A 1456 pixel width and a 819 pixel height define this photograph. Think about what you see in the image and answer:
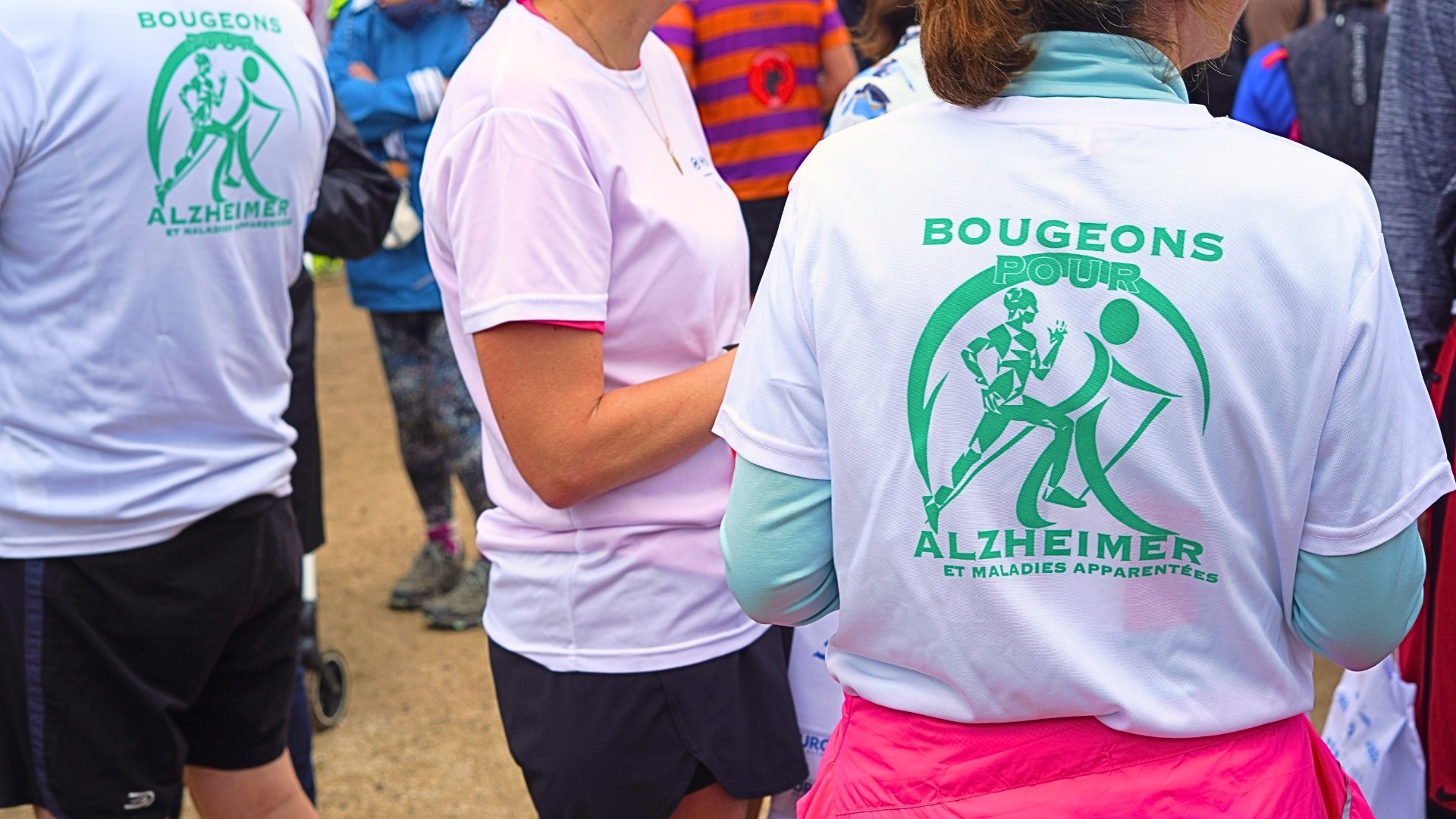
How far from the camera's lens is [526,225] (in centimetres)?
152

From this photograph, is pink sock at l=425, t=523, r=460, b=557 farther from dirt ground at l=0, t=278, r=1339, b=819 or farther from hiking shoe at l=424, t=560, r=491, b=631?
dirt ground at l=0, t=278, r=1339, b=819

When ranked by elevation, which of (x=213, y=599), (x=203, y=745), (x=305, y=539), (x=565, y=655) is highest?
(x=565, y=655)

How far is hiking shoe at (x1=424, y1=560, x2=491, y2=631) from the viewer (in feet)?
14.0

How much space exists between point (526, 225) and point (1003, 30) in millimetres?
597

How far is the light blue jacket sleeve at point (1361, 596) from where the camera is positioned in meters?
1.18

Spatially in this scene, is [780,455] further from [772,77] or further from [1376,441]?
[772,77]

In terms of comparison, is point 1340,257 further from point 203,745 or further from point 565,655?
point 203,745

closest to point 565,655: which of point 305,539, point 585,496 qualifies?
point 585,496

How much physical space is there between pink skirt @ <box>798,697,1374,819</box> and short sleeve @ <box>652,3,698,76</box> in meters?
2.85

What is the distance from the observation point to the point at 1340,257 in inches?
43.6

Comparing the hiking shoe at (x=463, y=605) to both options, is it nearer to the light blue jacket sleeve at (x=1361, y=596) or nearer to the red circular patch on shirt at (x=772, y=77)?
the red circular patch on shirt at (x=772, y=77)

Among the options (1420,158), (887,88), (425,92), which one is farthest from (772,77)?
(1420,158)

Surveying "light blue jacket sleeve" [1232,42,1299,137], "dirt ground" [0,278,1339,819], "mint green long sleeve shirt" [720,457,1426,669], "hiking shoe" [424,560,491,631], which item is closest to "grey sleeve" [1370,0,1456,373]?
"mint green long sleeve shirt" [720,457,1426,669]

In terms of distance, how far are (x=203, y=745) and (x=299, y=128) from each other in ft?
3.48
